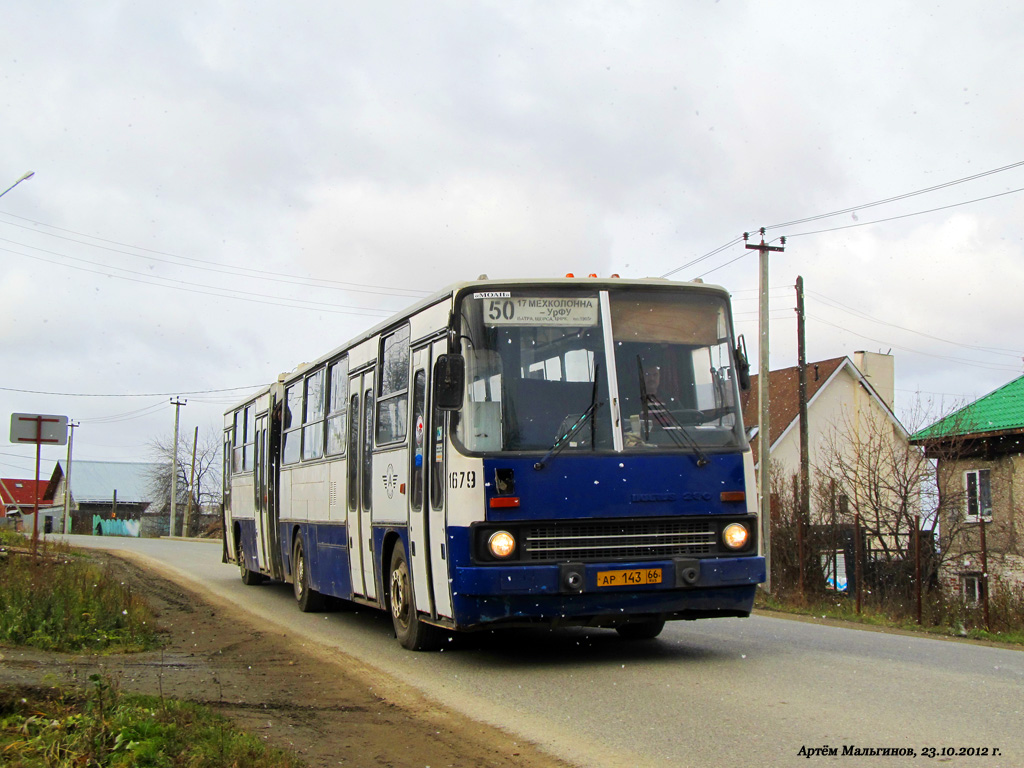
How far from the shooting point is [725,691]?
26.1 ft

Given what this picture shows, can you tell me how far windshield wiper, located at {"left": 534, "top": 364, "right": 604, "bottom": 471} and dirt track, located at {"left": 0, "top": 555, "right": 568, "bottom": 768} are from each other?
2.06 metres

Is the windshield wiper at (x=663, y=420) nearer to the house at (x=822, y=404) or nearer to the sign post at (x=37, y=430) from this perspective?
the sign post at (x=37, y=430)

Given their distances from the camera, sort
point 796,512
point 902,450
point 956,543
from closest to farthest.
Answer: point 796,512 < point 902,450 < point 956,543

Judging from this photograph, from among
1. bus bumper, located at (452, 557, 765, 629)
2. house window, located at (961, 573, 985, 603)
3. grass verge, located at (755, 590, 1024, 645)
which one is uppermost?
bus bumper, located at (452, 557, 765, 629)

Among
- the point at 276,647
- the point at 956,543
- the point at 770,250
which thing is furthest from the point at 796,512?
the point at 276,647

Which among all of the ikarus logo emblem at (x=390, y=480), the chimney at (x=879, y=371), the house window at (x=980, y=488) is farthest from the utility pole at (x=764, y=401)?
the chimney at (x=879, y=371)

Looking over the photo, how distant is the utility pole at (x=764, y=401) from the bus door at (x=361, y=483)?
1190cm

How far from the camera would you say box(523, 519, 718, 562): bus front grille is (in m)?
8.84

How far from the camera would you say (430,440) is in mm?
9766

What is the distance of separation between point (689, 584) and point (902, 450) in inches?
664

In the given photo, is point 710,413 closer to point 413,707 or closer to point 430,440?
point 430,440

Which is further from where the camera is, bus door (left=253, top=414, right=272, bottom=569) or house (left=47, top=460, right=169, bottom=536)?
house (left=47, top=460, right=169, bottom=536)

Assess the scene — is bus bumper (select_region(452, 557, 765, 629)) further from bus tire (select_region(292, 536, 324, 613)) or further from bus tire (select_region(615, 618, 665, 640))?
bus tire (select_region(292, 536, 324, 613))

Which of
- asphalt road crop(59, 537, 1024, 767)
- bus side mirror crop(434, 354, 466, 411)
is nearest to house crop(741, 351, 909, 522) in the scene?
asphalt road crop(59, 537, 1024, 767)
